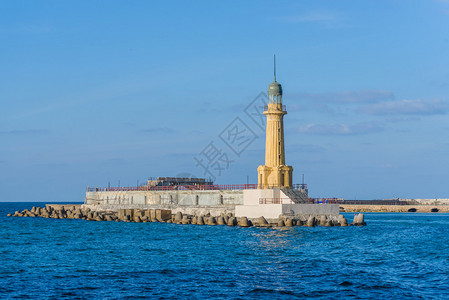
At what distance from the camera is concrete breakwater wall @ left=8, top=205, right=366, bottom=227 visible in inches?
1909

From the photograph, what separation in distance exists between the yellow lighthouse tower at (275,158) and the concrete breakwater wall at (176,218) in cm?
471

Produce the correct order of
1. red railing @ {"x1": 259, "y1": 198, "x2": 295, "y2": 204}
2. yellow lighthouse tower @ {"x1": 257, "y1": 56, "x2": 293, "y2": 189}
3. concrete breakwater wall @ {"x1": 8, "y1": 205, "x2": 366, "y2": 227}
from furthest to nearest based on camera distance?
yellow lighthouse tower @ {"x1": 257, "y1": 56, "x2": 293, "y2": 189}, red railing @ {"x1": 259, "y1": 198, "x2": 295, "y2": 204}, concrete breakwater wall @ {"x1": 8, "y1": 205, "x2": 366, "y2": 227}

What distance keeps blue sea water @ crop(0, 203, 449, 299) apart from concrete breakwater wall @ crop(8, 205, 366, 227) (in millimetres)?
2425

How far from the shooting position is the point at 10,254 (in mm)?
34469

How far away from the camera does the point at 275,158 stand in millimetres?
54438

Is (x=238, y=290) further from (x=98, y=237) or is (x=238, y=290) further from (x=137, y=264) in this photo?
(x=98, y=237)

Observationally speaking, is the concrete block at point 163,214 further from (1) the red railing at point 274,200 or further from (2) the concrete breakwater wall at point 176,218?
(1) the red railing at point 274,200

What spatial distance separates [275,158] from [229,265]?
26.3 m

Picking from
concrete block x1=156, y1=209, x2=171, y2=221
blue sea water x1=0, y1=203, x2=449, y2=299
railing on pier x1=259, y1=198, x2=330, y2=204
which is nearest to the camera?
blue sea water x1=0, y1=203, x2=449, y2=299

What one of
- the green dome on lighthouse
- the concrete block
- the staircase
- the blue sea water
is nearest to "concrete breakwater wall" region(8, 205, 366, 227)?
the concrete block

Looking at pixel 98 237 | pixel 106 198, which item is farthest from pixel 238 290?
pixel 106 198

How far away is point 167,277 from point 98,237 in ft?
65.9

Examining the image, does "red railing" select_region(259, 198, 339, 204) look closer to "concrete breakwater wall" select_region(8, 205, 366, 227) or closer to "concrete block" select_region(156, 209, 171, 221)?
"concrete breakwater wall" select_region(8, 205, 366, 227)

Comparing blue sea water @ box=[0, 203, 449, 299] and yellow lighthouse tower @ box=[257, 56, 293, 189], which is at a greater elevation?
yellow lighthouse tower @ box=[257, 56, 293, 189]
